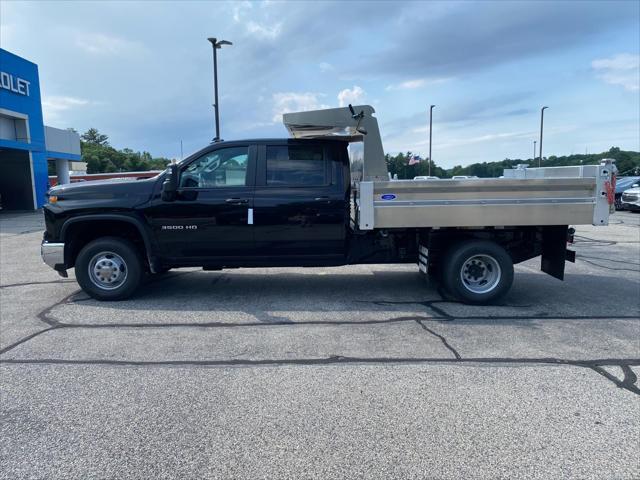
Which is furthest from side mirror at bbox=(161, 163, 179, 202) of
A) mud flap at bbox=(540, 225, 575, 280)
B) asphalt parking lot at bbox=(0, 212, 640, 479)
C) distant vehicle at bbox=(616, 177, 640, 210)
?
distant vehicle at bbox=(616, 177, 640, 210)

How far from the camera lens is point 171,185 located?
5.91m

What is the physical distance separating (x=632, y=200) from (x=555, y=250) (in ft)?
63.9

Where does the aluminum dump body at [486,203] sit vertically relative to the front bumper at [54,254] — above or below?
above

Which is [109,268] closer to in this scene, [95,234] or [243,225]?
[95,234]

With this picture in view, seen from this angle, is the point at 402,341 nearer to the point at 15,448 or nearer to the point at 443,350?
the point at 443,350

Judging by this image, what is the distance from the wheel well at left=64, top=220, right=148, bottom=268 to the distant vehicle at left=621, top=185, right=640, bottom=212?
901 inches

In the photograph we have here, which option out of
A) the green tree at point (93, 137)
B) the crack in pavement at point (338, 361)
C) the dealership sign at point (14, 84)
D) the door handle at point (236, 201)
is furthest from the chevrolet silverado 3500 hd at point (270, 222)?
the green tree at point (93, 137)

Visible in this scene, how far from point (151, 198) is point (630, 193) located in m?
23.4

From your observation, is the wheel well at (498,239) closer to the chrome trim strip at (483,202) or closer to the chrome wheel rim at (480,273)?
the chrome wheel rim at (480,273)

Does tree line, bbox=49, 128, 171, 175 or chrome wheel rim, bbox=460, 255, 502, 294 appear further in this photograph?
tree line, bbox=49, 128, 171, 175

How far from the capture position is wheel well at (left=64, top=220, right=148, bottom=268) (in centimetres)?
612

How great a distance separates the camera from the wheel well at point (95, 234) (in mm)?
6125

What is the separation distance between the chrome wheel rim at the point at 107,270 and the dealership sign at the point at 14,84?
938 inches

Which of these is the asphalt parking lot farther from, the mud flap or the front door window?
the front door window
